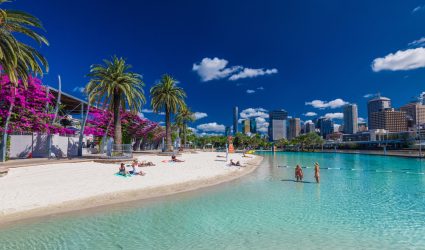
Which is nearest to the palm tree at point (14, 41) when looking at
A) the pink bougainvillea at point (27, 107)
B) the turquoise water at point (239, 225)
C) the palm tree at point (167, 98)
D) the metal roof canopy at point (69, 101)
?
the pink bougainvillea at point (27, 107)

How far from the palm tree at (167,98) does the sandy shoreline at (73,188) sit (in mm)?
23558

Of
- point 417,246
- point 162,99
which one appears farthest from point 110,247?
point 162,99

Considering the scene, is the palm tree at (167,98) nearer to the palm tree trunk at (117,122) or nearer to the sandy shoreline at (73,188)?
the palm tree trunk at (117,122)

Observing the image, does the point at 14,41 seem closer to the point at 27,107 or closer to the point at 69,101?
the point at 27,107

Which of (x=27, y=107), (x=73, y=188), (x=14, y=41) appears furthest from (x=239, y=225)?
(x=27, y=107)

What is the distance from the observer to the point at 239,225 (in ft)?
38.2

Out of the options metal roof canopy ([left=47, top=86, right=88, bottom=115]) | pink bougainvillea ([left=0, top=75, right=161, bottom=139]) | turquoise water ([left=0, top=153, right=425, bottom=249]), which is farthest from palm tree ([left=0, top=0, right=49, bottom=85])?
metal roof canopy ([left=47, top=86, right=88, bottom=115])

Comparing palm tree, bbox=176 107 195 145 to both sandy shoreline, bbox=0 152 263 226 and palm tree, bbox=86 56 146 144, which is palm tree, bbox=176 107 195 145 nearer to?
palm tree, bbox=86 56 146 144

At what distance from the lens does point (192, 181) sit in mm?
21859

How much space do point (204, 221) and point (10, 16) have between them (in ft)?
58.5

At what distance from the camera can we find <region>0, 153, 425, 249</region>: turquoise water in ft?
31.1

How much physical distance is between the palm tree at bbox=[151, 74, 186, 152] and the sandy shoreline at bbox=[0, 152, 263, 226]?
2356cm

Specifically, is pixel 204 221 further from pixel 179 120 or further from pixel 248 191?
pixel 179 120

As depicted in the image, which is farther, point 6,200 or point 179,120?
point 179,120
